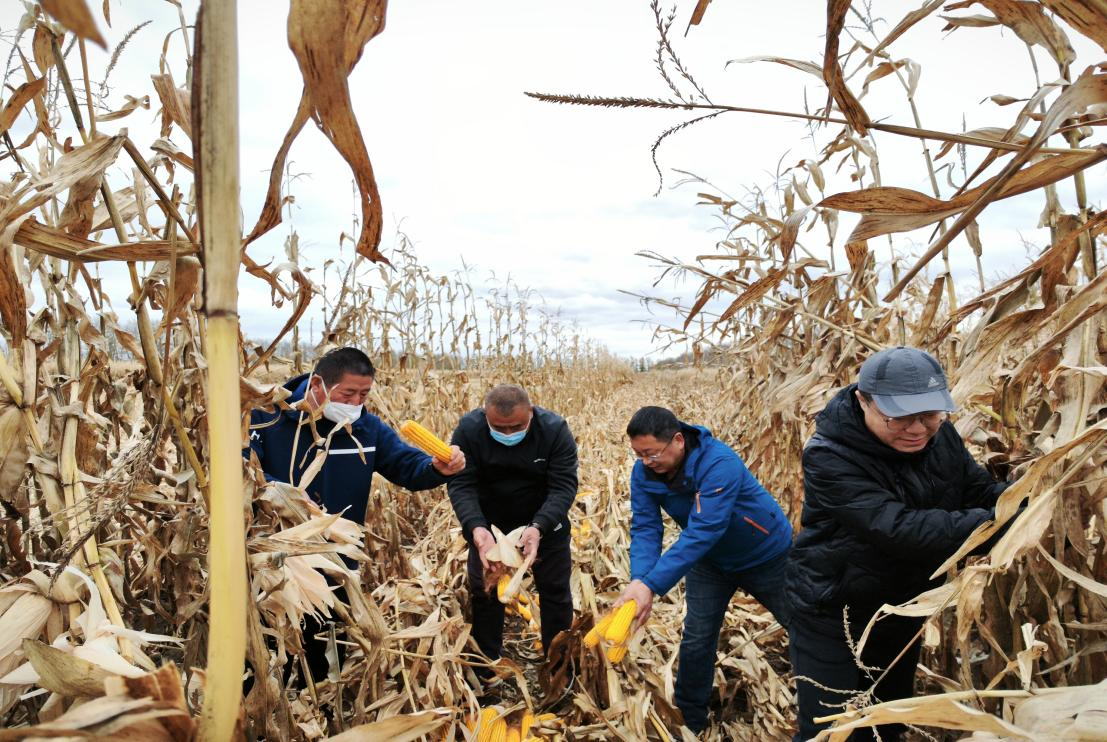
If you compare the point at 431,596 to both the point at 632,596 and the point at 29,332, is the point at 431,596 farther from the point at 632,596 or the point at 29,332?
the point at 29,332

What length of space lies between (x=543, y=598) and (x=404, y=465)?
116 centimetres

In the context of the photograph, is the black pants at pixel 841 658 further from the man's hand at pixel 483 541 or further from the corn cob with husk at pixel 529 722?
the man's hand at pixel 483 541

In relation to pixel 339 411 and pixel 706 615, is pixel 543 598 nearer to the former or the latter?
pixel 706 615

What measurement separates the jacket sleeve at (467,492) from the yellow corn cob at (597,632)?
91 cm

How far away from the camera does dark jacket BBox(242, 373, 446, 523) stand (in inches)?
118

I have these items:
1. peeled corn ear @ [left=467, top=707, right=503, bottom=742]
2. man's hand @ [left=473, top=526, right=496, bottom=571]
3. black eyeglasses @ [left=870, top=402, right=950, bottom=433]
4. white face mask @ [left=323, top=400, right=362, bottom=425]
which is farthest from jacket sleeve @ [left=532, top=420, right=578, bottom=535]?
black eyeglasses @ [left=870, top=402, right=950, bottom=433]

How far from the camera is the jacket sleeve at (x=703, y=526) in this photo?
289 centimetres

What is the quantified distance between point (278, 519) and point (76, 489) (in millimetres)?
433

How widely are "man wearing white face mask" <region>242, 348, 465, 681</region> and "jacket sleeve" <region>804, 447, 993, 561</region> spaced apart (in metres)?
1.91

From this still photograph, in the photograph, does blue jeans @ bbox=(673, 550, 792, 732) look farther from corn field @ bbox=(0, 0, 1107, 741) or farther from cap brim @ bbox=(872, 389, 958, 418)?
cap brim @ bbox=(872, 389, 958, 418)

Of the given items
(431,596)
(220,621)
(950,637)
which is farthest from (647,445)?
(220,621)

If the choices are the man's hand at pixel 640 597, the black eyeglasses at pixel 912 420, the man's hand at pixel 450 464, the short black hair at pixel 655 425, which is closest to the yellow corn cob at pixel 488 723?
the man's hand at pixel 640 597

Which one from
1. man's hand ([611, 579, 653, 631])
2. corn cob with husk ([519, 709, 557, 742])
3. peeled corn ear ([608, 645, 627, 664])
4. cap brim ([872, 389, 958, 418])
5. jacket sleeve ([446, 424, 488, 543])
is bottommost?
corn cob with husk ([519, 709, 557, 742])

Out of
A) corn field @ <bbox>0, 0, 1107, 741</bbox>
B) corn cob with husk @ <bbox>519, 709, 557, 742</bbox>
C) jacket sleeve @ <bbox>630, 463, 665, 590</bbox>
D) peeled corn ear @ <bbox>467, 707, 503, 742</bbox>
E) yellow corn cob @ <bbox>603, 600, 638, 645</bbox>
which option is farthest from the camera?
jacket sleeve @ <bbox>630, 463, 665, 590</bbox>
